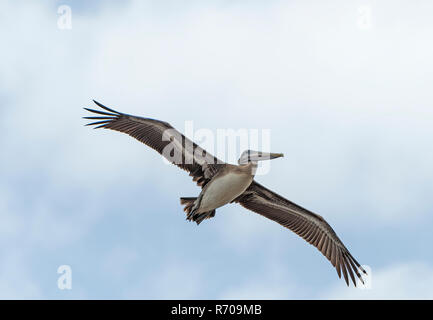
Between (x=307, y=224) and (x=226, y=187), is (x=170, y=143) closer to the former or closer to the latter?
(x=226, y=187)

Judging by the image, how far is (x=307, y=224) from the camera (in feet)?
57.5

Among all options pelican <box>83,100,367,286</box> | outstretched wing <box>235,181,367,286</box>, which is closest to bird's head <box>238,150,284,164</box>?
pelican <box>83,100,367,286</box>

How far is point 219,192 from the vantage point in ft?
51.4

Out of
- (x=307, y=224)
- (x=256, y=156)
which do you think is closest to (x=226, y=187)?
(x=256, y=156)

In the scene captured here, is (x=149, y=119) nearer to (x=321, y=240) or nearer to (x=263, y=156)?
(x=263, y=156)

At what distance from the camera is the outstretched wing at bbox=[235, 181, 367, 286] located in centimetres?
1711

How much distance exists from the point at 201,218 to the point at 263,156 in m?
1.99

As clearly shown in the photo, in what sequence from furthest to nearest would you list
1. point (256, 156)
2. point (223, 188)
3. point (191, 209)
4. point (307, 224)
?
point (307, 224)
point (191, 209)
point (256, 156)
point (223, 188)

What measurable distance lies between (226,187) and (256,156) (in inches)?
39.9

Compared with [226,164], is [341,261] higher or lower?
lower

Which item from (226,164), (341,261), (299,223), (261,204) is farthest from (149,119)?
(341,261)

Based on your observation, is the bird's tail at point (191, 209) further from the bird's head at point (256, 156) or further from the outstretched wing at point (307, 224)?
the bird's head at point (256, 156)
